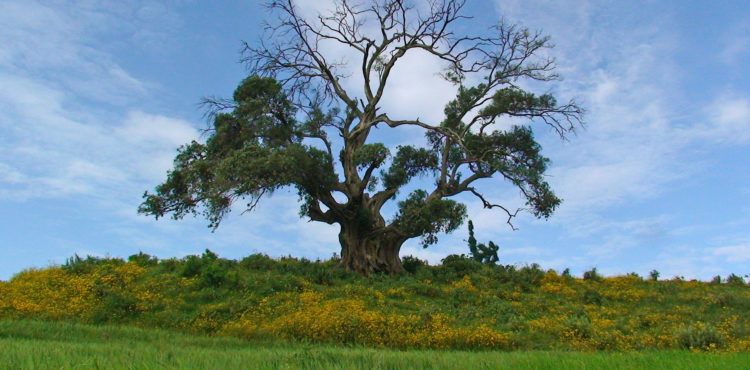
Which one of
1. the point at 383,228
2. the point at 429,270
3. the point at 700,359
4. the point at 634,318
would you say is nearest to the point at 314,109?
the point at 383,228

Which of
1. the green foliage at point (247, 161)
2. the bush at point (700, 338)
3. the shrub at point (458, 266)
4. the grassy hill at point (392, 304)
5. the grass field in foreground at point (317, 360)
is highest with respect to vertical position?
the green foliage at point (247, 161)

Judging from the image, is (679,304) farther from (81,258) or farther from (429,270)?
(81,258)

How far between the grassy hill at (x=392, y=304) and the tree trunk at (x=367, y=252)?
3.18 feet

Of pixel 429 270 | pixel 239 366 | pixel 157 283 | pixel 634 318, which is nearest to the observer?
pixel 239 366

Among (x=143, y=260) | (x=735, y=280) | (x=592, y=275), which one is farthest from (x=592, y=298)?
(x=143, y=260)

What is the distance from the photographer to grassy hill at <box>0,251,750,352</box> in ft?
52.7

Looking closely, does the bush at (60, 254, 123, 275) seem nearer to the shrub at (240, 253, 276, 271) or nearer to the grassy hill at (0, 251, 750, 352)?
the grassy hill at (0, 251, 750, 352)

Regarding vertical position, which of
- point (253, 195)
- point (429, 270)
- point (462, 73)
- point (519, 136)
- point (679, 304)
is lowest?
point (679, 304)

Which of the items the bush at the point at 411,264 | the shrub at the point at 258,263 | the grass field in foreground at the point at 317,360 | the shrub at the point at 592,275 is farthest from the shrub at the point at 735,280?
the grass field in foreground at the point at 317,360

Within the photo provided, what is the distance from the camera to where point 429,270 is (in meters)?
28.7

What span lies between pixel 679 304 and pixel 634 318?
18.3ft

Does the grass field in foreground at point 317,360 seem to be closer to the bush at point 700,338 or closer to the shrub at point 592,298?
the bush at point 700,338

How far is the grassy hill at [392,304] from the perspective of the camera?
52.7 ft

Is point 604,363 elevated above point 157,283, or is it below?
below
